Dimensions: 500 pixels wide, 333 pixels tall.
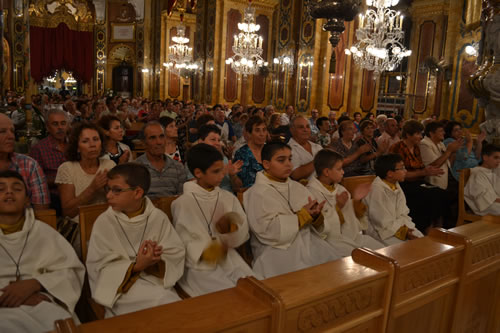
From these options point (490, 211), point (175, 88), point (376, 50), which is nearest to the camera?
point (490, 211)

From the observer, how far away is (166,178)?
141 inches

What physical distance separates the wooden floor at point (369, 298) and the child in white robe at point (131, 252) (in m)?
0.87

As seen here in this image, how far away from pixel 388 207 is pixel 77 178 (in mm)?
2544

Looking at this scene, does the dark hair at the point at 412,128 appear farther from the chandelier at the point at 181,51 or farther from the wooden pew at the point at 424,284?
the chandelier at the point at 181,51

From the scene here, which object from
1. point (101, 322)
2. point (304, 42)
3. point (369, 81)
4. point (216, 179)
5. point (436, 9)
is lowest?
point (101, 322)

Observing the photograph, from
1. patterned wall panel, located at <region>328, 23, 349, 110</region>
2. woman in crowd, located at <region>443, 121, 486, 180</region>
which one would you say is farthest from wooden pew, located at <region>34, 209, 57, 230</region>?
patterned wall panel, located at <region>328, 23, 349, 110</region>

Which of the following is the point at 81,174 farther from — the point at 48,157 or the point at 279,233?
the point at 279,233

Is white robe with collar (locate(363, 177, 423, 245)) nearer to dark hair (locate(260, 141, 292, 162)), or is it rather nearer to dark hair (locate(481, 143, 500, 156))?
dark hair (locate(260, 141, 292, 162))

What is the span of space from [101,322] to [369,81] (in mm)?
12405

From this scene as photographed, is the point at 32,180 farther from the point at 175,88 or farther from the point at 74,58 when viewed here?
the point at 74,58

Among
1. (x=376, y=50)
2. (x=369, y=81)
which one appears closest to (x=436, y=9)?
(x=369, y=81)

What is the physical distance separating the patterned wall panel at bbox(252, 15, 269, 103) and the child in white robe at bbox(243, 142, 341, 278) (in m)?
12.8

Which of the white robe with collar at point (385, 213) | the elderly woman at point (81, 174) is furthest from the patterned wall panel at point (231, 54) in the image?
the elderly woman at point (81, 174)

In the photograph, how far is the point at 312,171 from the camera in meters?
4.20
